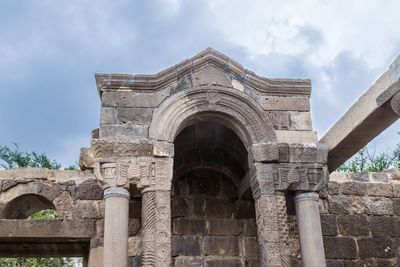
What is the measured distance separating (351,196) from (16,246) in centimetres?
633

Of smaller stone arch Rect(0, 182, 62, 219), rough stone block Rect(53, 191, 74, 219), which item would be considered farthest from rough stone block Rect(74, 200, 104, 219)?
smaller stone arch Rect(0, 182, 62, 219)

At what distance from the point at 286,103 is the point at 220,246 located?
9.23 feet

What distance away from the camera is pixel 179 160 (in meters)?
8.01

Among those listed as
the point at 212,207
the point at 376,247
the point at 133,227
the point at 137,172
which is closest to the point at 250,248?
the point at 212,207

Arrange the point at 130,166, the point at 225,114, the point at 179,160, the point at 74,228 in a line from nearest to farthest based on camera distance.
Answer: the point at 130,166, the point at 225,114, the point at 74,228, the point at 179,160

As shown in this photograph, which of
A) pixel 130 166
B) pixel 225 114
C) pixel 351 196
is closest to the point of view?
pixel 130 166

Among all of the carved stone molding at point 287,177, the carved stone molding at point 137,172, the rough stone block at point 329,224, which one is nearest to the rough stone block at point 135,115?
the carved stone molding at point 137,172

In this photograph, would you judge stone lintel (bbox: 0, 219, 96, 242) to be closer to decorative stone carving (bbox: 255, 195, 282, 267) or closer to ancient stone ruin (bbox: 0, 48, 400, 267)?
ancient stone ruin (bbox: 0, 48, 400, 267)

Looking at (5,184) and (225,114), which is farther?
(5,184)

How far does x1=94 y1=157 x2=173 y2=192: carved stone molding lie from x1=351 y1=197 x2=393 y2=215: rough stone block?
14.6ft

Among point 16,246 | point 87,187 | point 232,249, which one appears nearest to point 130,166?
point 87,187

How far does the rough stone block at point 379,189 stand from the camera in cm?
894

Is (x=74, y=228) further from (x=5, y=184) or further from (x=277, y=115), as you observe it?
(x=277, y=115)

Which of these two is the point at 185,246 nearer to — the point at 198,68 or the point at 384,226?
the point at 198,68
